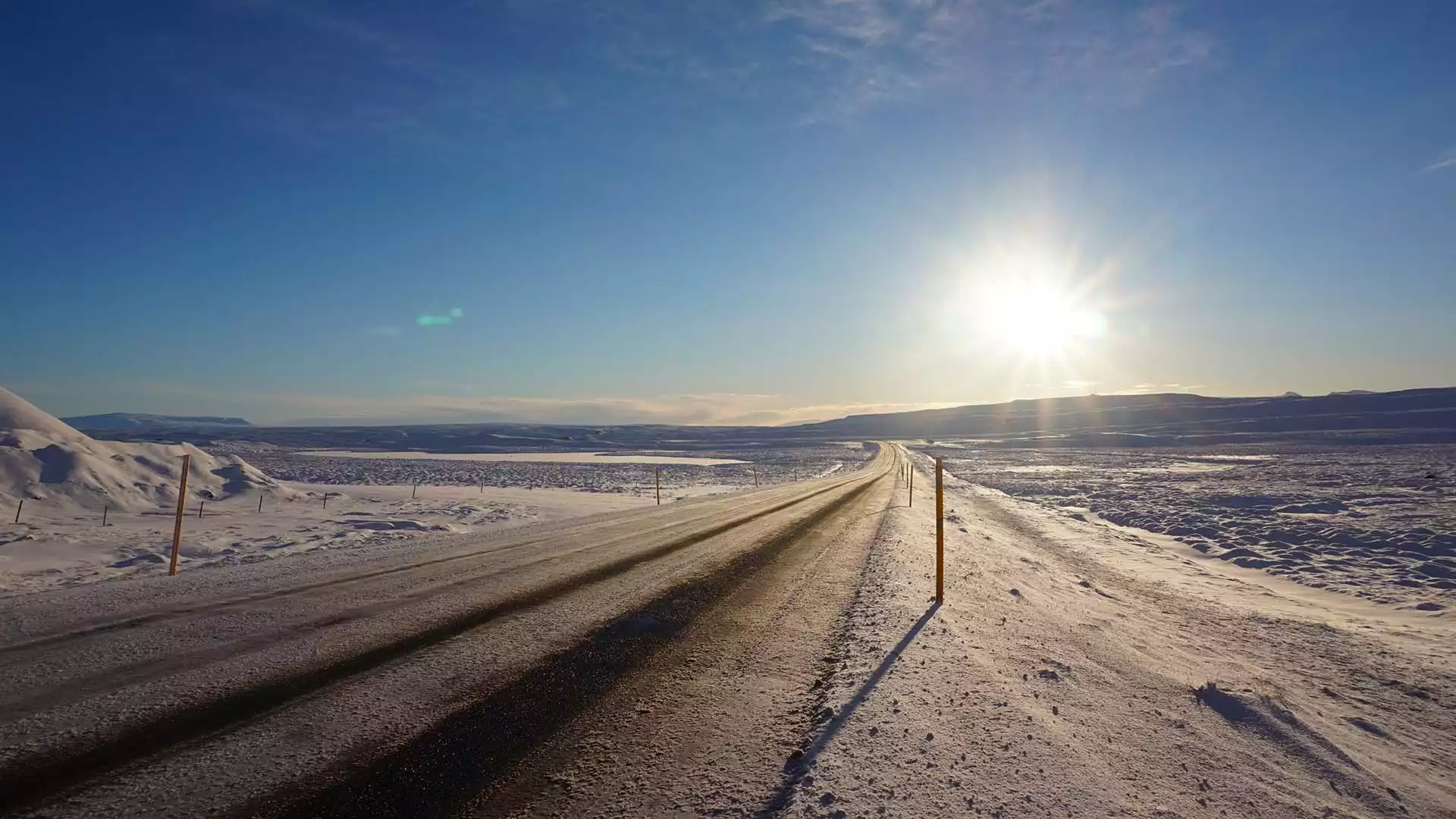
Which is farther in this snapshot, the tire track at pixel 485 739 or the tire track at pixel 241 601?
the tire track at pixel 241 601

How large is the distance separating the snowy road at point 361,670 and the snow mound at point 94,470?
12.7 metres

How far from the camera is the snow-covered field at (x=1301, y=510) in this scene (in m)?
12.0

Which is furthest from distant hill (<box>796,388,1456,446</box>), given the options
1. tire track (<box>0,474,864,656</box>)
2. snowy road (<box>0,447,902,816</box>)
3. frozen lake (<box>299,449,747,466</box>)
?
snowy road (<box>0,447,902,816</box>)

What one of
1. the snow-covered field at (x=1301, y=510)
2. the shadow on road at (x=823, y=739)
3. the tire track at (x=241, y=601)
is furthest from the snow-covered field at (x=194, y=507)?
the snow-covered field at (x=1301, y=510)

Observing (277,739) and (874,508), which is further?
(874,508)

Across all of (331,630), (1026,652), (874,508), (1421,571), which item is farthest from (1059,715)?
(874,508)

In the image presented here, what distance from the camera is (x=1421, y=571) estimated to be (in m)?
11.7

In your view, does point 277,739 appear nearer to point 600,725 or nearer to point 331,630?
point 600,725

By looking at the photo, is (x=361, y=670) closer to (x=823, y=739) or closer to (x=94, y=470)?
(x=823, y=739)

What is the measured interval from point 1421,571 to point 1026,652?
10.7 meters

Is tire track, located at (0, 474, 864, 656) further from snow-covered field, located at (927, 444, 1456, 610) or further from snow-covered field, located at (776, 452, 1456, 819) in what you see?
snow-covered field, located at (927, 444, 1456, 610)

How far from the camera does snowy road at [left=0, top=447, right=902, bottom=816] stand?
357 centimetres

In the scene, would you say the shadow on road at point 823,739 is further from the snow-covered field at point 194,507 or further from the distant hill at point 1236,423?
the distant hill at point 1236,423

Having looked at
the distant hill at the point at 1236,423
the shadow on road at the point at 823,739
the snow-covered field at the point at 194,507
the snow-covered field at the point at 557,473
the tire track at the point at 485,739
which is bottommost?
the snow-covered field at the point at 557,473
